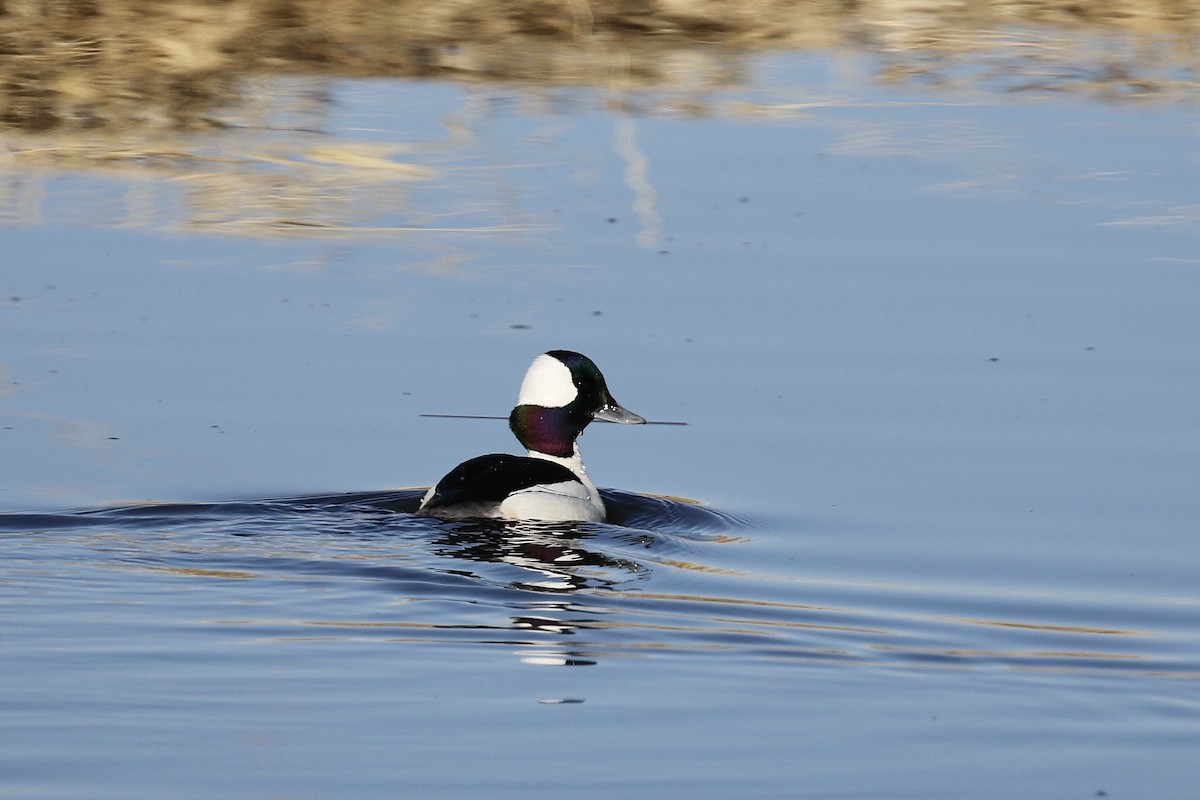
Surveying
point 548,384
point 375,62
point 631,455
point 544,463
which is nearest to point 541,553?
point 544,463

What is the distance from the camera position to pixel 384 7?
1639 centimetres

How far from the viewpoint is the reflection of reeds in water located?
1298 cm

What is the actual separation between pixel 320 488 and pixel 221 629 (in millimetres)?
2014

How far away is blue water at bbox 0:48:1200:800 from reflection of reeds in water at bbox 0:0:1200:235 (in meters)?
0.13

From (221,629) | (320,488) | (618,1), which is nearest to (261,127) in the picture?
(618,1)

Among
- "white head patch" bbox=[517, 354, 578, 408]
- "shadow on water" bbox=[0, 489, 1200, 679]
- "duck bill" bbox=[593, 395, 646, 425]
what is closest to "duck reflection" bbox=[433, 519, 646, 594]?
"shadow on water" bbox=[0, 489, 1200, 679]

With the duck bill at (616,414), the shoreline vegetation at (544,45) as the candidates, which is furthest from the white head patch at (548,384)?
the shoreline vegetation at (544,45)

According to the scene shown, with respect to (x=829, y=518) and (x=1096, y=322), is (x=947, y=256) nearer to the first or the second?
(x=1096, y=322)

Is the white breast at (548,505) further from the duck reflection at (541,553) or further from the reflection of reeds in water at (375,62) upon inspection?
the reflection of reeds in water at (375,62)

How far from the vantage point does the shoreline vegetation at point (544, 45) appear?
48.1 ft

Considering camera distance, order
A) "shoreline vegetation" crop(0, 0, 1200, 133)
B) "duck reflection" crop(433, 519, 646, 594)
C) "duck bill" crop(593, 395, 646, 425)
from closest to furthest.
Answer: "duck reflection" crop(433, 519, 646, 594) → "duck bill" crop(593, 395, 646, 425) → "shoreline vegetation" crop(0, 0, 1200, 133)

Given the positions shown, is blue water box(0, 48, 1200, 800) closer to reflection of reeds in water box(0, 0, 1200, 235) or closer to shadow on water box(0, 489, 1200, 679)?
shadow on water box(0, 489, 1200, 679)

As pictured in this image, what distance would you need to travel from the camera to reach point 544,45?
16016 mm

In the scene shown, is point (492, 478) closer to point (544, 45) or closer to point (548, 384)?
point (548, 384)
